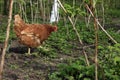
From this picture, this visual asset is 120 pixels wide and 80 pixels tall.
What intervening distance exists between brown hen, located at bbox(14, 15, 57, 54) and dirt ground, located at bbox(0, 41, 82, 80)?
10.6 inches

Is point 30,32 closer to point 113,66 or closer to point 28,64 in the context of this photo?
point 28,64


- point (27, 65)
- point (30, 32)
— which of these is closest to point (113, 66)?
point (27, 65)

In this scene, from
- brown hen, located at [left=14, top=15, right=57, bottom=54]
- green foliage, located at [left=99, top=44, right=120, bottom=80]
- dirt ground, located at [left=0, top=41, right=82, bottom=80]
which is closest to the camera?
green foliage, located at [left=99, top=44, right=120, bottom=80]

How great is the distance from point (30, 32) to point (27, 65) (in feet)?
2.90

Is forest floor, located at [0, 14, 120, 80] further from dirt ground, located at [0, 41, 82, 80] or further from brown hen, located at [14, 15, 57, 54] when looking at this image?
brown hen, located at [14, 15, 57, 54]

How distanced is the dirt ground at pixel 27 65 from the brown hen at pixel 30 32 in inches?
10.6

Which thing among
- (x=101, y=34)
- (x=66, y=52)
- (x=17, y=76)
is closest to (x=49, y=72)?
(x=17, y=76)

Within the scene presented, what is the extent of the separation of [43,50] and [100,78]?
2320 millimetres

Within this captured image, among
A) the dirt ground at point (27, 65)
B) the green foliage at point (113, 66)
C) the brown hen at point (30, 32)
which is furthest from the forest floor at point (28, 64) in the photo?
the green foliage at point (113, 66)

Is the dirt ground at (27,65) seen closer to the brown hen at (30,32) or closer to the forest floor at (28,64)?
the forest floor at (28,64)

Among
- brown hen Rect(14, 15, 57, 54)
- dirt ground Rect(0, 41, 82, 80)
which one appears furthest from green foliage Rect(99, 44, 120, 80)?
brown hen Rect(14, 15, 57, 54)

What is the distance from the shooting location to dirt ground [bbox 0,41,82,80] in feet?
17.0

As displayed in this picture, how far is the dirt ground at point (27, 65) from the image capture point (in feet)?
17.0

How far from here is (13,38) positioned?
8461mm
